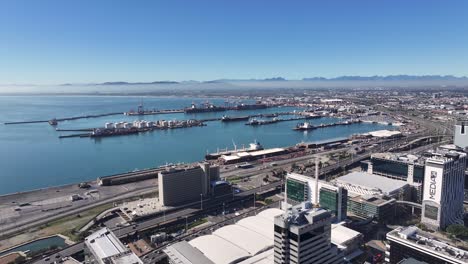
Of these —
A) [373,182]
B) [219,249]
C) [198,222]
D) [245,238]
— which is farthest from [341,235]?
[373,182]

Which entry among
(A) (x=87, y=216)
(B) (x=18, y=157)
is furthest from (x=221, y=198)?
(B) (x=18, y=157)

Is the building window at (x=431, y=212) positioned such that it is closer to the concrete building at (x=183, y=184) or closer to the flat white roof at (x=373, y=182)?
the flat white roof at (x=373, y=182)

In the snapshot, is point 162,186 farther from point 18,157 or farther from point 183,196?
point 18,157

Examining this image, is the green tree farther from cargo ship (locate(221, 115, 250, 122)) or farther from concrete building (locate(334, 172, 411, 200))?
cargo ship (locate(221, 115, 250, 122))

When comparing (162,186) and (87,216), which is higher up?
(162,186)

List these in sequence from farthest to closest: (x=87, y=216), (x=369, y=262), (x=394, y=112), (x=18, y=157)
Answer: (x=394, y=112), (x=18, y=157), (x=87, y=216), (x=369, y=262)

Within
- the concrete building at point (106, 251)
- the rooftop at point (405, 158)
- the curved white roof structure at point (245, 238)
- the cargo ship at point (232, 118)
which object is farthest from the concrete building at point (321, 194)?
the cargo ship at point (232, 118)

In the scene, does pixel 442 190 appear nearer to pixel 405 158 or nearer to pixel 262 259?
pixel 405 158
